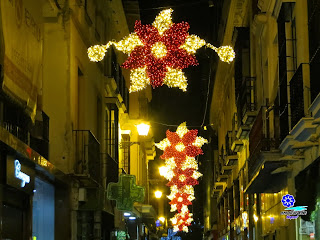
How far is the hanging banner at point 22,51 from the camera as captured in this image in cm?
1063

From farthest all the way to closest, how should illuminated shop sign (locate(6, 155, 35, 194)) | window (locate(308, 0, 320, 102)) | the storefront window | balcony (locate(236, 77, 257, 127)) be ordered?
balcony (locate(236, 77, 257, 127)) → the storefront window → window (locate(308, 0, 320, 102)) → illuminated shop sign (locate(6, 155, 35, 194))

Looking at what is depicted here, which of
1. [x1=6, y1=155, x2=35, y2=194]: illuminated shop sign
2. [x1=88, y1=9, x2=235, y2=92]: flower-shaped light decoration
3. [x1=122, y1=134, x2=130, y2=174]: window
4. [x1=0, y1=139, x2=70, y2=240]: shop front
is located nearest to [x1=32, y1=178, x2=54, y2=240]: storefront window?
[x1=0, y1=139, x2=70, y2=240]: shop front

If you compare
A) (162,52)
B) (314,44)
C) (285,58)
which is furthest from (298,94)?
(162,52)

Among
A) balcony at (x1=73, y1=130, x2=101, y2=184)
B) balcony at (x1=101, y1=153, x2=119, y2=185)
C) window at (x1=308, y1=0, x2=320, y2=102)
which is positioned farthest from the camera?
balcony at (x1=101, y1=153, x2=119, y2=185)

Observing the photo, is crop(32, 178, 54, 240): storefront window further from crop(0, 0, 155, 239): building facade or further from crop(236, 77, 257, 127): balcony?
crop(236, 77, 257, 127): balcony

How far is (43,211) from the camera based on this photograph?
51.9 ft

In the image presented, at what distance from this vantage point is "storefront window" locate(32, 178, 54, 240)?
1485 centimetres

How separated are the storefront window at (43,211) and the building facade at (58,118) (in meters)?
0.02

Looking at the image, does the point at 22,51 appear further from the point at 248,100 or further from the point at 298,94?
the point at 248,100

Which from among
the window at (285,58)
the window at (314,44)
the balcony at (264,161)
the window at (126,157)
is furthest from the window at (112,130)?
the window at (314,44)

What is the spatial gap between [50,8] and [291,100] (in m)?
6.88

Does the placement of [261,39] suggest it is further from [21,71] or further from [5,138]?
[5,138]

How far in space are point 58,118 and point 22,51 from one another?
16.5ft

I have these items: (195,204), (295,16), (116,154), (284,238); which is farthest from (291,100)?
(195,204)
